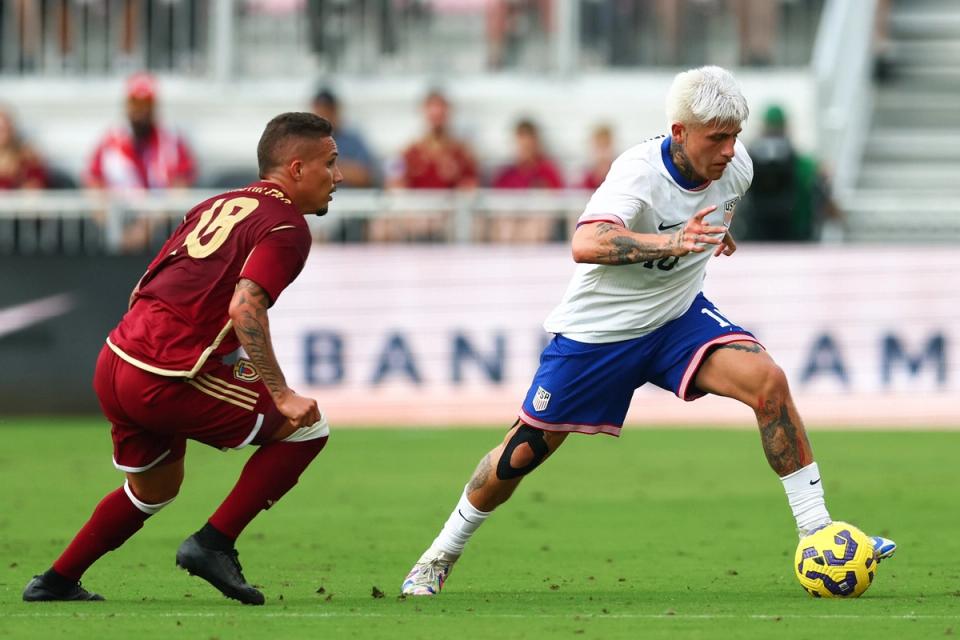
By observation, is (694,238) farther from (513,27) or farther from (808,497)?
(513,27)

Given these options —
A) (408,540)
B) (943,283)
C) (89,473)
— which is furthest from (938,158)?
(408,540)

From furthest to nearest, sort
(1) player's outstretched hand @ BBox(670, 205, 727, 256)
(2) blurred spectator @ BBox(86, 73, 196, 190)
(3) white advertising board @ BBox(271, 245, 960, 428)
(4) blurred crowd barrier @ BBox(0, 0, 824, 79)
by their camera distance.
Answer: (4) blurred crowd barrier @ BBox(0, 0, 824, 79)
(2) blurred spectator @ BBox(86, 73, 196, 190)
(3) white advertising board @ BBox(271, 245, 960, 428)
(1) player's outstretched hand @ BBox(670, 205, 727, 256)

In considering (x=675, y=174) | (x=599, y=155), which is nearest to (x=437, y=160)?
(x=599, y=155)

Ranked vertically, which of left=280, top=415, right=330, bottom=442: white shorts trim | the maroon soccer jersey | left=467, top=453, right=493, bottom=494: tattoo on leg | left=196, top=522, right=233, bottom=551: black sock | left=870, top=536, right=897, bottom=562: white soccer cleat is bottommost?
left=870, top=536, right=897, bottom=562: white soccer cleat

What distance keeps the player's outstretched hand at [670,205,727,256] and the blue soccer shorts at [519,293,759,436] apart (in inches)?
33.5

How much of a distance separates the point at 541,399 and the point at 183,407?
63.2 inches

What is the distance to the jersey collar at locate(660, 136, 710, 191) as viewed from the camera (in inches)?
300

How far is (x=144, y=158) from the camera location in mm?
17906

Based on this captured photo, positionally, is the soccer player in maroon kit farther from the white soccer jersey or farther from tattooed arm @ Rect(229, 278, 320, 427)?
the white soccer jersey

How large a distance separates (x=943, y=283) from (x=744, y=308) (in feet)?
5.82

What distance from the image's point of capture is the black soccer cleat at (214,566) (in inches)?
278

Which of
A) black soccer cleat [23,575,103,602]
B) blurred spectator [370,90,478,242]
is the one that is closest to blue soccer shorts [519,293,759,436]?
black soccer cleat [23,575,103,602]

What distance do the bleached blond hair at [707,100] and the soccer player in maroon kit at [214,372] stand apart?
1.43 metres

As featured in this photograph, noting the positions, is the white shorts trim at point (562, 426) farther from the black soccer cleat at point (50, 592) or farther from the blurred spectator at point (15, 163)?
the blurred spectator at point (15, 163)
